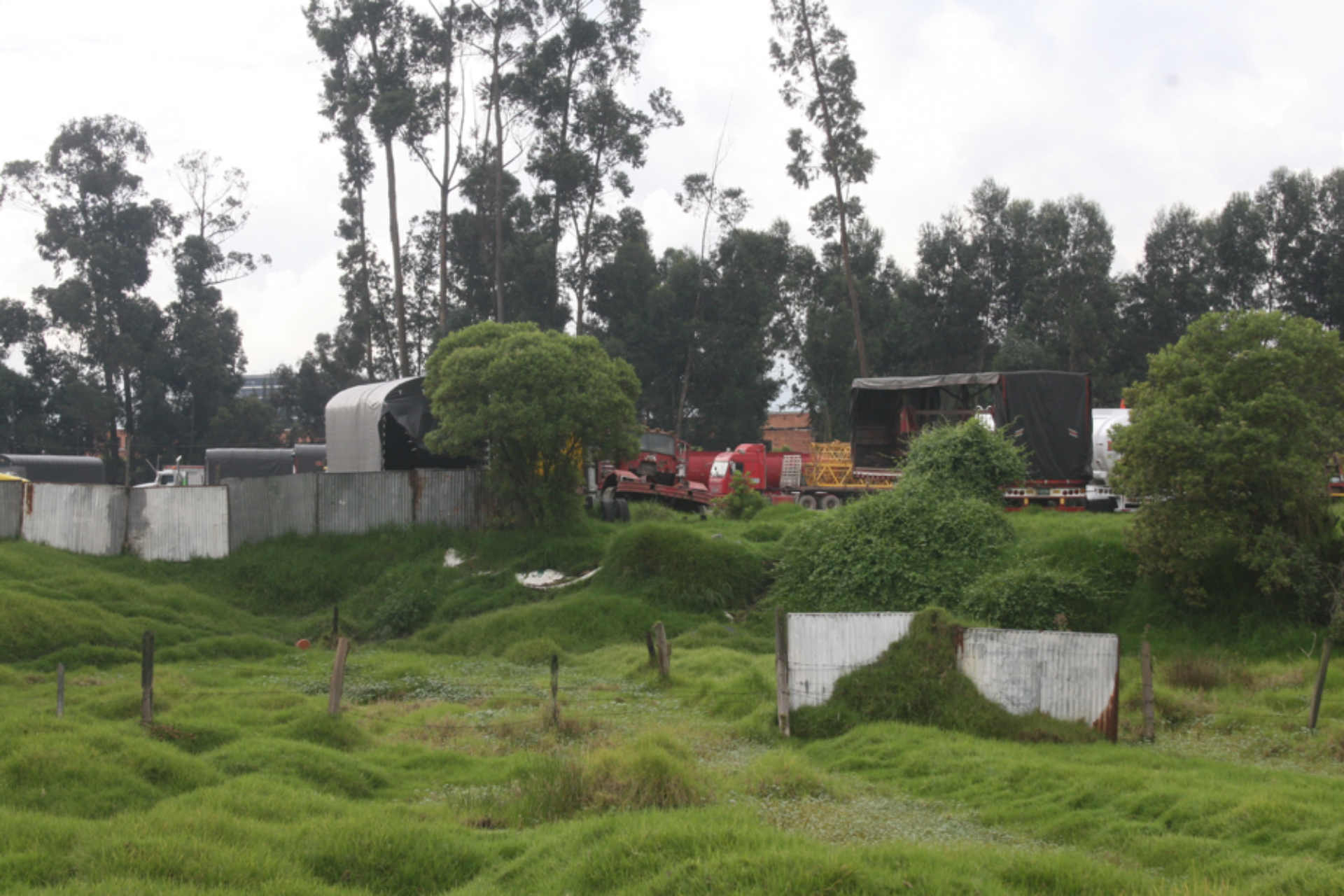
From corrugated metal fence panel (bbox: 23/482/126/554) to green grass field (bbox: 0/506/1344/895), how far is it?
3.25m

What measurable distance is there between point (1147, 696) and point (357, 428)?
829 inches

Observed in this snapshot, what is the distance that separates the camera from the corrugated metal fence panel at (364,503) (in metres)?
23.8

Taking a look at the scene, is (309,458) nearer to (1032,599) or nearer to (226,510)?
(226,510)

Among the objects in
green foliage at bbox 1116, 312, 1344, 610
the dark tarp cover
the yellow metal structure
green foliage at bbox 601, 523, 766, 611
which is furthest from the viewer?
the dark tarp cover

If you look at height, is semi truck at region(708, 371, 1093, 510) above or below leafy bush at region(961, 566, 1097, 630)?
above

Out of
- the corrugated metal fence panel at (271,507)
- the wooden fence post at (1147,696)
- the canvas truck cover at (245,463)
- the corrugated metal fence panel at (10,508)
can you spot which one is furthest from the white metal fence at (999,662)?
the canvas truck cover at (245,463)

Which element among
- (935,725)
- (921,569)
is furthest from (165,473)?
(935,725)

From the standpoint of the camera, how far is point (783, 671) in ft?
39.3

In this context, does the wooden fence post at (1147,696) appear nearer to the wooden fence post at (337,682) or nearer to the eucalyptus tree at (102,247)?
the wooden fence post at (337,682)

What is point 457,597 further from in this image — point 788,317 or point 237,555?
point 788,317

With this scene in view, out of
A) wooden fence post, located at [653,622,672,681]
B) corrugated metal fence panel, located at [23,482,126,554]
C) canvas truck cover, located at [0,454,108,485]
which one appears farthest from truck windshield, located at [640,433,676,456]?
canvas truck cover, located at [0,454,108,485]

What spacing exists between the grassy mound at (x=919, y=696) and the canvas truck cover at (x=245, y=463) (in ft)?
117

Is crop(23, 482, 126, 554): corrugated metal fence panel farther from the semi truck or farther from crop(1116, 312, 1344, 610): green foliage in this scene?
crop(1116, 312, 1344, 610): green foliage

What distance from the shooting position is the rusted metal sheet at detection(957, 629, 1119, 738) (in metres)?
11.1
